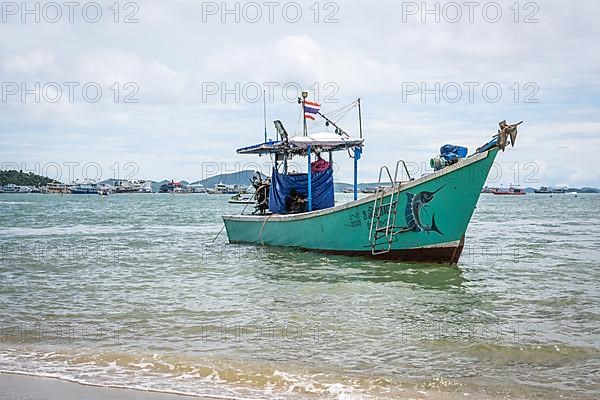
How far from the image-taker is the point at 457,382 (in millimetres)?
6668

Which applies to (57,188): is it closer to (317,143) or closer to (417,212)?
(317,143)

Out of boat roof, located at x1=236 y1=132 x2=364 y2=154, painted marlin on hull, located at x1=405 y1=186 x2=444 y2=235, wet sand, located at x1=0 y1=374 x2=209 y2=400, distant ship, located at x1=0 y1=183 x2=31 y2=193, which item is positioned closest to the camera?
wet sand, located at x1=0 y1=374 x2=209 y2=400

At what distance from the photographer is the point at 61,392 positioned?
611cm

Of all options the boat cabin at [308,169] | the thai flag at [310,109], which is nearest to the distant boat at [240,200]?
the boat cabin at [308,169]

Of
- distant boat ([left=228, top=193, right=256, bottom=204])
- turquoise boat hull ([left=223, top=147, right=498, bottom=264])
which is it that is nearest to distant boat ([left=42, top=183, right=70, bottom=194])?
distant boat ([left=228, top=193, right=256, bottom=204])

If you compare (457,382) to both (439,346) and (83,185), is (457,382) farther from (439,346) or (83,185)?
(83,185)

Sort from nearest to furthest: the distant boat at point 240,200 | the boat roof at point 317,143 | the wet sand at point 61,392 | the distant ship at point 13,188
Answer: the wet sand at point 61,392
the boat roof at point 317,143
the distant boat at point 240,200
the distant ship at point 13,188

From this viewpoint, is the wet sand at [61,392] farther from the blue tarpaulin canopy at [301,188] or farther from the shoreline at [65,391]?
the blue tarpaulin canopy at [301,188]

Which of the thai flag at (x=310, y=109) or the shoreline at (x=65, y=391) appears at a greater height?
the thai flag at (x=310, y=109)

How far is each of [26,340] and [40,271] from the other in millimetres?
7571

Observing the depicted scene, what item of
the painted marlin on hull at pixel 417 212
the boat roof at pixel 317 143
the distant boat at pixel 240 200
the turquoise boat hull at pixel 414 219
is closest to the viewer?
the turquoise boat hull at pixel 414 219

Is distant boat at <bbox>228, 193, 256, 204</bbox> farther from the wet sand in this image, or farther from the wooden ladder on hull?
the wet sand

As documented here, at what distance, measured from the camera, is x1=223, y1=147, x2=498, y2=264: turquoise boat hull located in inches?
540

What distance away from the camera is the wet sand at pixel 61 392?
234 inches
